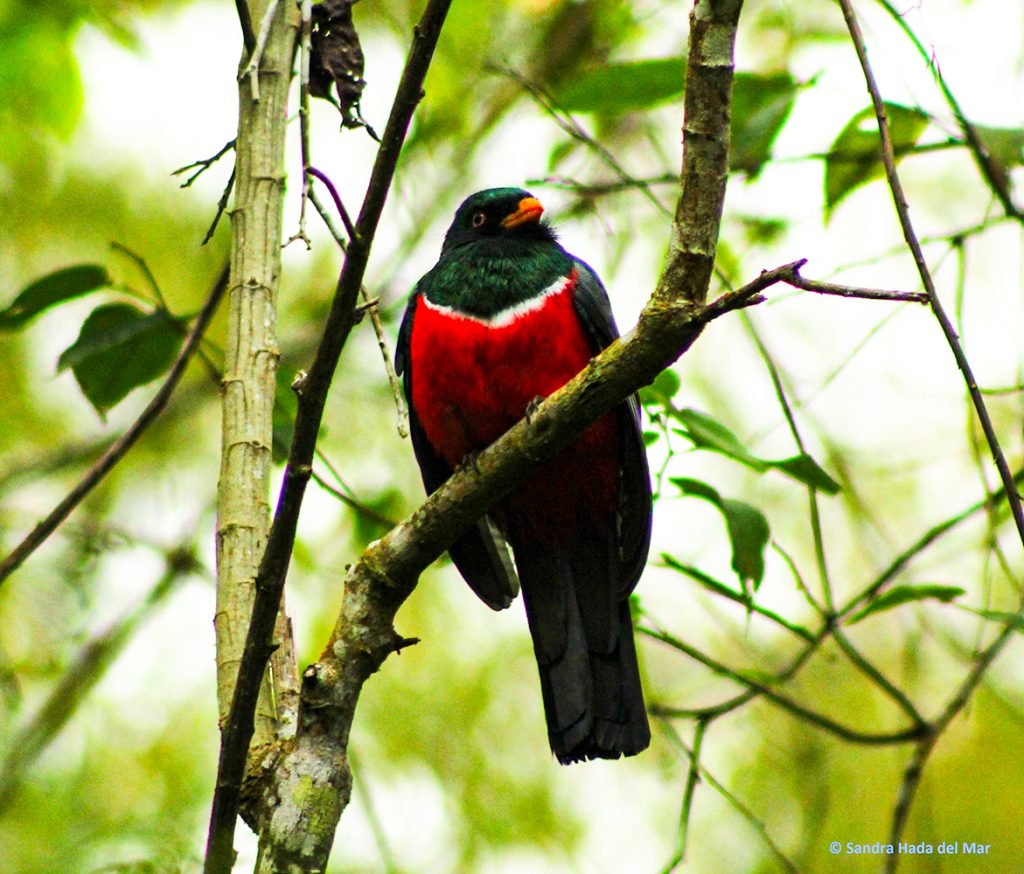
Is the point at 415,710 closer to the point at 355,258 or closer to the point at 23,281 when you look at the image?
the point at 23,281

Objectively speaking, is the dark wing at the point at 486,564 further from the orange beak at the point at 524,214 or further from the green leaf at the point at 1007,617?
the green leaf at the point at 1007,617

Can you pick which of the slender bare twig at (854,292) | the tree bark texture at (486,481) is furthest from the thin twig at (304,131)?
the slender bare twig at (854,292)

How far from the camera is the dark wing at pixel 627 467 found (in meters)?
3.94

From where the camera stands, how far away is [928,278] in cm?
222

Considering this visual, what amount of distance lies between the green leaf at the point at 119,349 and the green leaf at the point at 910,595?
2076 mm

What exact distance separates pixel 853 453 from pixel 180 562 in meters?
3.00

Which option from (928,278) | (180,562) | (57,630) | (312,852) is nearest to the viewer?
(928,278)

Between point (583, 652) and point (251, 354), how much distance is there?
1664mm

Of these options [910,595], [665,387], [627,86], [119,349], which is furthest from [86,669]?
[910,595]

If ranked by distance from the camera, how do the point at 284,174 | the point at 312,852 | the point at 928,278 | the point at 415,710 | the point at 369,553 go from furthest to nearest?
the point at 415,710 < the point at 284,174 < the point at 369,553 < the point at 312,852 < the point at 928,278

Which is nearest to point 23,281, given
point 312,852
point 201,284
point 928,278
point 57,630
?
point 201,284

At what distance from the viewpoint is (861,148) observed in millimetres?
3824

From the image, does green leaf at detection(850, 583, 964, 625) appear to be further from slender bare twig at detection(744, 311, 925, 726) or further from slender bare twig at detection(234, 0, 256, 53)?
slender bare twig at detection(234, 0, 256, 53)

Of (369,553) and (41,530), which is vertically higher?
(41,530)
